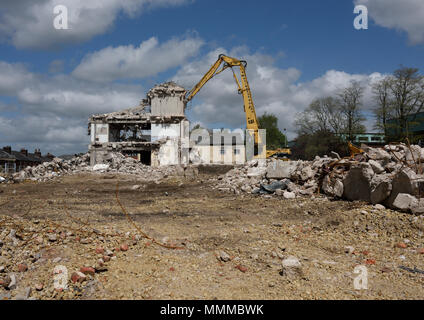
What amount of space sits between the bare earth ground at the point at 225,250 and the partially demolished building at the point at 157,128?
1711 centimetres

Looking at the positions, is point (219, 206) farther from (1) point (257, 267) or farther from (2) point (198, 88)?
(2) point (198, 88)

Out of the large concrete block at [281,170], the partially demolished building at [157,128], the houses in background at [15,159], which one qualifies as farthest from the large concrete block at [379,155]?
the houses in background at [15,159]

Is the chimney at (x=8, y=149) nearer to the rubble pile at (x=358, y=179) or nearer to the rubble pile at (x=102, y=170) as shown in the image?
the rubble pile at (x=102, y=170)

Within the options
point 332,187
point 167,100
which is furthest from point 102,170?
point 332,187

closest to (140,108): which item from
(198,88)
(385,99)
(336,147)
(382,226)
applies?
(198,88)

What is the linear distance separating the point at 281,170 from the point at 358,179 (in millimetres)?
3641

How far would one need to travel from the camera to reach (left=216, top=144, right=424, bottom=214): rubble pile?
6.18 m

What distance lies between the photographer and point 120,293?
10.3 ft

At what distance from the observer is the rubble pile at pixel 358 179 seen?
6.18 m

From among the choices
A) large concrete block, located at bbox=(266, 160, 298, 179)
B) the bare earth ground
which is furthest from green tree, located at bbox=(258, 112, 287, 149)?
the bare earth ground

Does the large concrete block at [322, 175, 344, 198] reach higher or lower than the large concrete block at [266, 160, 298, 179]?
lower

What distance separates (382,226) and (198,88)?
891 inches

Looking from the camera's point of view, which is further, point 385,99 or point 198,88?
point 198,88

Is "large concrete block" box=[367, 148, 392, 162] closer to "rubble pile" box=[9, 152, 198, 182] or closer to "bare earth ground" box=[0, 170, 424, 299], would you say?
"bare earth ground" box=[0, 170, 424, 299]
